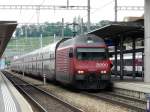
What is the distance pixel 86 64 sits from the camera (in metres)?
26.3

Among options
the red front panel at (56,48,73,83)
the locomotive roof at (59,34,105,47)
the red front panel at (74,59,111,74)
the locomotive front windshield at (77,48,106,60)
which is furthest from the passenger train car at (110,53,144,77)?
the red front panel at (74,59,111,74)

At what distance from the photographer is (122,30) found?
31.3 meters

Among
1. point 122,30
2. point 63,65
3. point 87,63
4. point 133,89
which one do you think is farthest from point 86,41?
point 122,30

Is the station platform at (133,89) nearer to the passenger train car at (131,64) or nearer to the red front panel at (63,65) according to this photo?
the red front panel at (63,65)

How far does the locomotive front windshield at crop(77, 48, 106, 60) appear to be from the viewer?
86.8 ft

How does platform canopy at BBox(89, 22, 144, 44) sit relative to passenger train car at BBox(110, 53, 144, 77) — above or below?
above

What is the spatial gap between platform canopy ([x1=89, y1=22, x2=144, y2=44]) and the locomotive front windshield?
1.78 meters

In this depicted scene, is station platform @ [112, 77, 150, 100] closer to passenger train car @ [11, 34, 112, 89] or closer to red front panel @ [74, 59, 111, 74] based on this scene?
passenger train car @ [11, 34, 112, 89]

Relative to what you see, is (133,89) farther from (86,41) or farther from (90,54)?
(86,41)

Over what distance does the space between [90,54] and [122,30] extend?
17.8ft

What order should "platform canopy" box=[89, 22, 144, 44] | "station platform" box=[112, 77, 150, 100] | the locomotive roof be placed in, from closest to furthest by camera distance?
"station platform" box=[112, 77, 150, 100] → the locomotive roof → "platform canopy" box=[89, 22, 144, 44]

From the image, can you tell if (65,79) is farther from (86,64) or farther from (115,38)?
(115,38)

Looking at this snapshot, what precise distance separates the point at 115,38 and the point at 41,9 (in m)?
7.21

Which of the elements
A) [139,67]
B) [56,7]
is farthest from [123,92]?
[139,67]
